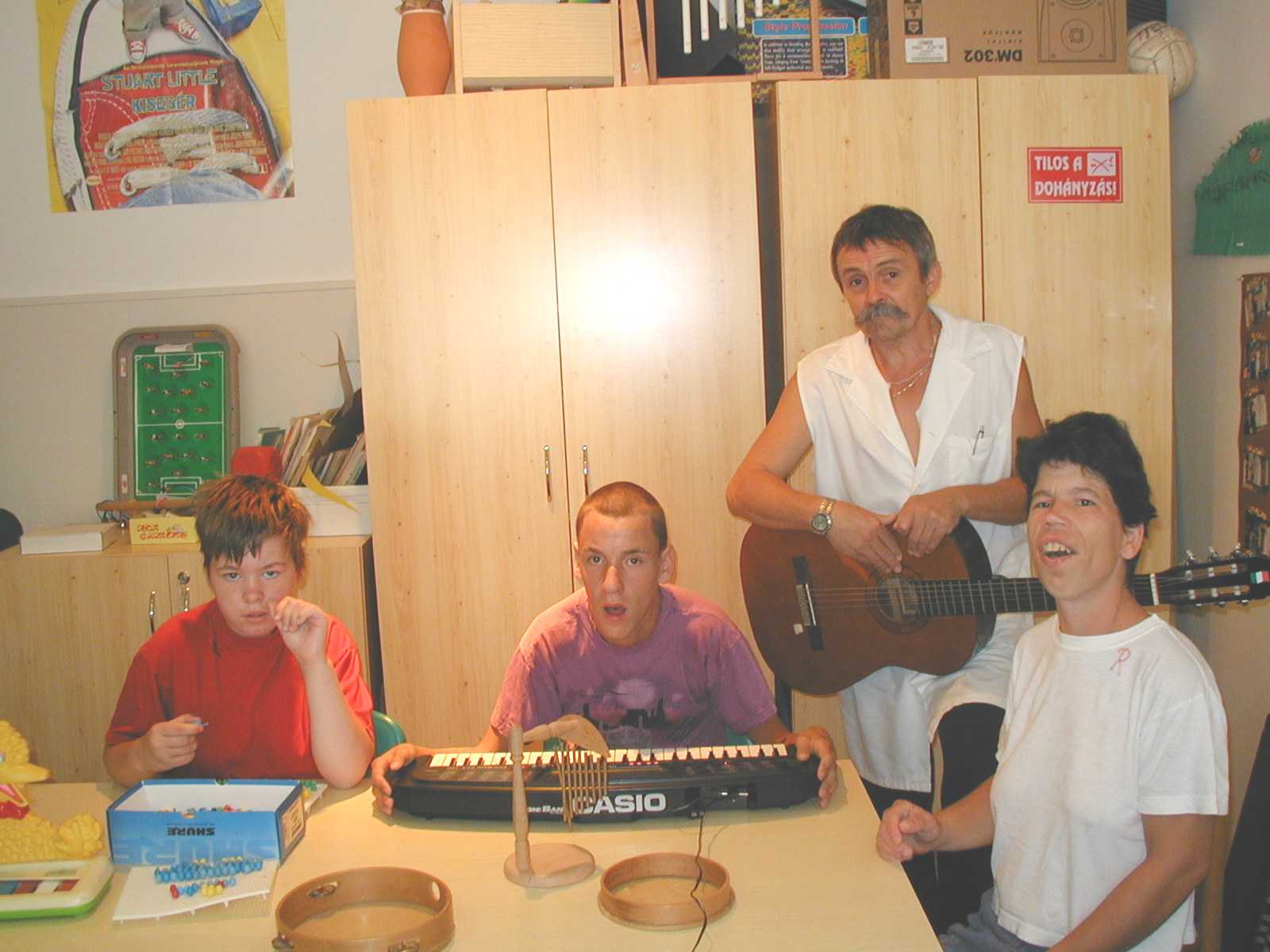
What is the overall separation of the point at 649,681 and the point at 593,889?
72 centimetres

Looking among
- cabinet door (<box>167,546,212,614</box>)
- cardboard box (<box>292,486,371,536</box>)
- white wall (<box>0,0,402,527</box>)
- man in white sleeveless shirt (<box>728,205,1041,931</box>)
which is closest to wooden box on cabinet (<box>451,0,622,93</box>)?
white wall (<box>0,0,402,527</box>)

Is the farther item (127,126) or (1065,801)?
(127,126)

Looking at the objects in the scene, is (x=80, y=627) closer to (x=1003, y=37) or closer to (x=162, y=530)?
(x=162, y=530)

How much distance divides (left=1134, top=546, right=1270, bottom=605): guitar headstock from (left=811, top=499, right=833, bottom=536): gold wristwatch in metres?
0.77

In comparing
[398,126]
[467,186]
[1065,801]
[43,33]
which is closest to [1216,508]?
[1065,801]

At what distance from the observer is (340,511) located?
3531 mm

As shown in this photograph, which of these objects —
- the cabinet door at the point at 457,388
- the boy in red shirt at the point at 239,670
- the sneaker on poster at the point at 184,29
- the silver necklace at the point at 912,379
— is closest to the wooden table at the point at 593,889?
the boy in red shirt at the point at 239,670

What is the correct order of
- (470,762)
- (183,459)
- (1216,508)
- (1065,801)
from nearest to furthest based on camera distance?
1. (1065,801)
2. (470,762)
3. (1216,508)
4. (183,459)

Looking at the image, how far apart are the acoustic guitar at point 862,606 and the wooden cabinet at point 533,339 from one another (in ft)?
1.68

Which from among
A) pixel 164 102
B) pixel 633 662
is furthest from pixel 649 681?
pixel 164 102

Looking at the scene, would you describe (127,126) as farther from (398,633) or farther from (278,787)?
(278,787)

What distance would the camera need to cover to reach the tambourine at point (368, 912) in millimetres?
1424

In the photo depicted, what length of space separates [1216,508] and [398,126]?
243cm

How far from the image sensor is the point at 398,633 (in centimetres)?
335
